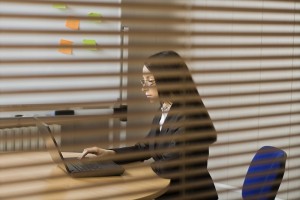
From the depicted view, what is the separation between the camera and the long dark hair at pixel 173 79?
1229 millimetres

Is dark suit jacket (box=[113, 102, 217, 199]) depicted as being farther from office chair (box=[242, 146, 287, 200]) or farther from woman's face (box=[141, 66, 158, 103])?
office chair (box=[242, 146, 287, 200])

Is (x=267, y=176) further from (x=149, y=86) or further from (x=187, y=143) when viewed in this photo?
(x=149, y=86)

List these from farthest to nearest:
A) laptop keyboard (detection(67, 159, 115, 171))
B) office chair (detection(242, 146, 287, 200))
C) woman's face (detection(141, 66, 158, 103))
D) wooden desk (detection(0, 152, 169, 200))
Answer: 1. laptop keyboard (detection(67, 159, 115, 171))
2. office chair (detection(242, 146, 287, 200))
3. wooden desk (detection(0, 152, 169, 200))
4. woman's face (detection(141, 66, 158, 103))

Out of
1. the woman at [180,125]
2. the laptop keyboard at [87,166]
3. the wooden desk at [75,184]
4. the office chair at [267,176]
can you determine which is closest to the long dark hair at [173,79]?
the woman at [180,125]

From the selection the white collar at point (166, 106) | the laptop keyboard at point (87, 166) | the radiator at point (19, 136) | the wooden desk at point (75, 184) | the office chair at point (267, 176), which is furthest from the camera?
the laptop keyboard at point (87, 166)

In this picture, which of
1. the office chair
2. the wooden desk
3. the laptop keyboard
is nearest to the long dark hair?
the wooden desk

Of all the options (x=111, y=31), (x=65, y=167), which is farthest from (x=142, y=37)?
(x=65, y=167)

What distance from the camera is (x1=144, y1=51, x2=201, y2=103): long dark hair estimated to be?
4.03 feet

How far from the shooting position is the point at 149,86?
4.00 feet

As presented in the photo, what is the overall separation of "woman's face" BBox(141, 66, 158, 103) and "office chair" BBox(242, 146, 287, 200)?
554 millimetres

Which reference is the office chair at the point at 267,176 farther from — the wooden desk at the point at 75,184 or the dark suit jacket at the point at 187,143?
the dark suit jacket at the point at 187,143

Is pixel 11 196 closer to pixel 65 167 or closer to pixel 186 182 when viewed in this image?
pixel 186 182

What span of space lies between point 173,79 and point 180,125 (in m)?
0.12

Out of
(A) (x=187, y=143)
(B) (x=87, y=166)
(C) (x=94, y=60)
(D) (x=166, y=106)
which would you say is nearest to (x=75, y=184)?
(B) (x=87, y=166)
